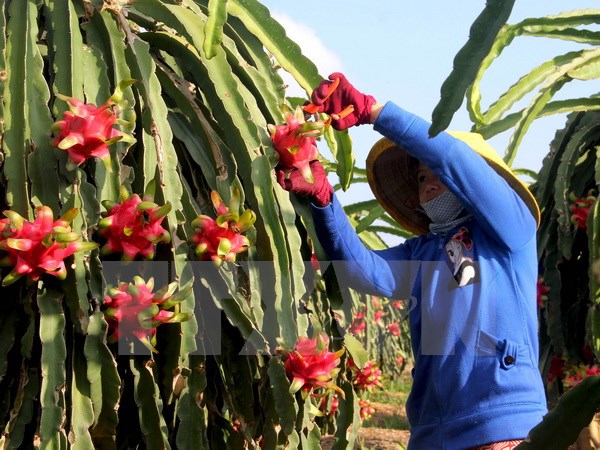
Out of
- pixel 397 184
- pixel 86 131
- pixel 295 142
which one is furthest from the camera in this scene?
pixel 397 184

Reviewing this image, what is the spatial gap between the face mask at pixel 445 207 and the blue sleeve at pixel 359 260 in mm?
166

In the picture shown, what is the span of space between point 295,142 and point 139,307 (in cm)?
56

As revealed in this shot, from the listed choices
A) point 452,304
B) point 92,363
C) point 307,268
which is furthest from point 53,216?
point 452,304

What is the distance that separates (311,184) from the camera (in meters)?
2.25

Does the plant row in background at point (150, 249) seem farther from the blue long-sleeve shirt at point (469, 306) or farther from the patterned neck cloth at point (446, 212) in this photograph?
the patterned neck cloth at point (446, 212)

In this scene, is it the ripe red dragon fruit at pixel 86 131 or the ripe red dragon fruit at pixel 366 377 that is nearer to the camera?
the ripe red dragon fruit at pixel 86 131

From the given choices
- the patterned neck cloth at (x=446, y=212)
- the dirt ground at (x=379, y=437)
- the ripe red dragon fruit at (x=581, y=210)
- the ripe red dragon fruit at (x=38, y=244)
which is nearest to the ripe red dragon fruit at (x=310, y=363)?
the ripe red dragon fruit at (x=38, y=244)

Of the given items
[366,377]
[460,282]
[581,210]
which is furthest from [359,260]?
[366,377]

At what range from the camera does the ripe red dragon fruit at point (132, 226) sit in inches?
72.0

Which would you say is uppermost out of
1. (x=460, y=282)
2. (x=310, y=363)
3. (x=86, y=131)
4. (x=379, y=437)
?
(x=86, y=131)

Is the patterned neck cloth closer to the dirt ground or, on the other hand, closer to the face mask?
the face mask

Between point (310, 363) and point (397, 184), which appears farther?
point (397, 184)

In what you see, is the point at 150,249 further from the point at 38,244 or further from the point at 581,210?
the point at 581,210

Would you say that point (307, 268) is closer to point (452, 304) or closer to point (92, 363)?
point (452, 304)
